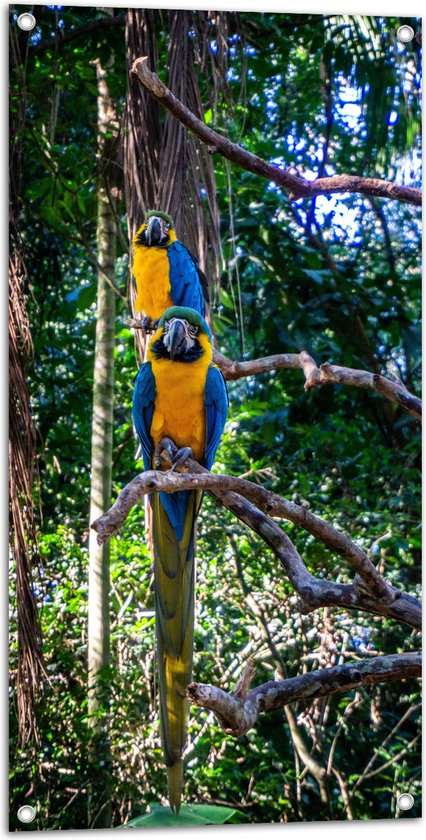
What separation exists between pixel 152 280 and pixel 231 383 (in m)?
0.70

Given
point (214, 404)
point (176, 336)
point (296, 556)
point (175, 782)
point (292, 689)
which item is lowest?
point (175, 782)

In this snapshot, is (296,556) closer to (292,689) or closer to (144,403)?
(292,689)

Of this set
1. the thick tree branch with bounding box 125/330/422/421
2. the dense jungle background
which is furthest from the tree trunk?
the thick tree branch with bounding box 125/330/422/421

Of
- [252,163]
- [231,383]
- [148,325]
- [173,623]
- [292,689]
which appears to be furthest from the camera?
[231,383]

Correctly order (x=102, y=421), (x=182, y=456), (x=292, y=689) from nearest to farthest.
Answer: (x=292, y=689) → (x=182, y=456) → (x=102, y=421)

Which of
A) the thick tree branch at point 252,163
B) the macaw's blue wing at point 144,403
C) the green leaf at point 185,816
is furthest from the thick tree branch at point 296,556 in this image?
the green leaf at point 185,816

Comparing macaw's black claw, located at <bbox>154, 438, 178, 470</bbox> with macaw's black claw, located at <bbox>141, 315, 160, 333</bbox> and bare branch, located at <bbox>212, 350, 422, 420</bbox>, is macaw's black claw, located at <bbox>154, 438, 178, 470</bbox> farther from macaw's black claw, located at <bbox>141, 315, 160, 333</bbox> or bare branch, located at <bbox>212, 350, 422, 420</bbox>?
macaw's black claw, located at <bbox>141, 315, 160, 333</bbox>

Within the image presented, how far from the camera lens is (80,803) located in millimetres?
2184

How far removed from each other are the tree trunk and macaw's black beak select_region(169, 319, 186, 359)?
749mm

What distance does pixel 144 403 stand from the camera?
1.93 metres

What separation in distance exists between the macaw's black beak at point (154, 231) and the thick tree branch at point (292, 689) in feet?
3.96

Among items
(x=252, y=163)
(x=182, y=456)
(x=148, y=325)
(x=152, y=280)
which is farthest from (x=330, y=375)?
(x=152, y=280)

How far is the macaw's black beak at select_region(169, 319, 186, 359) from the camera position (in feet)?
6.01

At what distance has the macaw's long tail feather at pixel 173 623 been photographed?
5.90 feet
